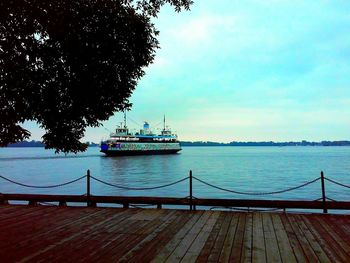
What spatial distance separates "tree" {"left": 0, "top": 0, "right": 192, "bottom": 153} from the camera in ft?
19.0

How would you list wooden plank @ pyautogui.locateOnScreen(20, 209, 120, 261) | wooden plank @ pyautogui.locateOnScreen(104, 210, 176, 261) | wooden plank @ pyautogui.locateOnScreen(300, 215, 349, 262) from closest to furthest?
wooden plank @ pyautogui.locateOnScreen(300, 215, 349, 262) < wooden plank @ pyautogui.locateOnScreen(104, 210, 176, 261) < wooden plank @ pyautogui.locateOnScreen(20, 209, 120, 261)

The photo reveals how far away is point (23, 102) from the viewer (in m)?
6.13

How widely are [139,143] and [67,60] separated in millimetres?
106543

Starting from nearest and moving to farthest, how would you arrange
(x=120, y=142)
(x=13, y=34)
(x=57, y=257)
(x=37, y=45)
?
(x=57, y=257)
(x=13, y=34)
(x=37, y=45)
(x=120, y=142)

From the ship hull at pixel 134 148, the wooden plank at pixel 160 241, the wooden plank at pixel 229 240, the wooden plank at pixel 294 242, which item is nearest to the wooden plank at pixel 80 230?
the wooden plank at pixel 160 241

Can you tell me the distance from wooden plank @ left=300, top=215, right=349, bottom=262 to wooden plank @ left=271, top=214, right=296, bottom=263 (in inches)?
25.8

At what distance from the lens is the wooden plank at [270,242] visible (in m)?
5.39

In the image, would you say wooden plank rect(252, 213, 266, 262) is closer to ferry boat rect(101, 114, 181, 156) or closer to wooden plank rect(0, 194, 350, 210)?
wooden plank rect(0, 194, 350, 210)

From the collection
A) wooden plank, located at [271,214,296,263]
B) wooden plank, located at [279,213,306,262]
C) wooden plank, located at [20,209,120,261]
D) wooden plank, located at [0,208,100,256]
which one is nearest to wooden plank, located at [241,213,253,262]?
wooden plank, located at [271,214,296,263]

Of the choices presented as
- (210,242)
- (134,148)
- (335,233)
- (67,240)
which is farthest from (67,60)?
(134,148)

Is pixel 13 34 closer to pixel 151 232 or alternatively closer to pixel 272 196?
pixel 151 232

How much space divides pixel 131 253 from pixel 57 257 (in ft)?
4.53

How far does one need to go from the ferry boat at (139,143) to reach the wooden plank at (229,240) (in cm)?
10050

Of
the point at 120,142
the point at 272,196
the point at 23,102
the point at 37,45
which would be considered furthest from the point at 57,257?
the point at 120,142
